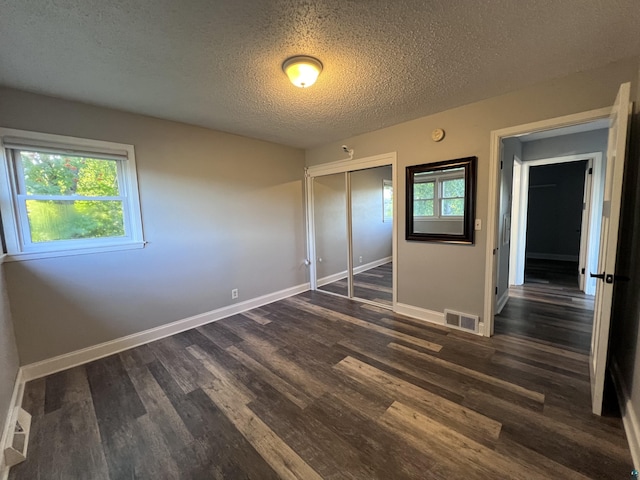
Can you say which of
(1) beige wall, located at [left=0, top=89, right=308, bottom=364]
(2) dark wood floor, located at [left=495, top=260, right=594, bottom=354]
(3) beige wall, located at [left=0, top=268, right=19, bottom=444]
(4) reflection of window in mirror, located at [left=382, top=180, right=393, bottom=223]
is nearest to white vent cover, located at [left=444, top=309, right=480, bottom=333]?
(2) dark wood floor, located at [left=495, top=260, right=594, bottom=354]

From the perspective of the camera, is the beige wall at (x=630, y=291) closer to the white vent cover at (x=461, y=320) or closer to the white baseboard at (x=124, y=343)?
the white vent cover at (x=461, y=320)

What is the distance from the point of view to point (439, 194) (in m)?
2.95

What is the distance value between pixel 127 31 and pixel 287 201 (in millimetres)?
2797

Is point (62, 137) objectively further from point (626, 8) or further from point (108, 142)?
point (626, 8)

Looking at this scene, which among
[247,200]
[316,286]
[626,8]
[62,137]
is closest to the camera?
[626,8]

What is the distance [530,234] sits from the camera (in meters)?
6.79

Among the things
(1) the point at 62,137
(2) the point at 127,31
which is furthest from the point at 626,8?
(1) the point at 62,137

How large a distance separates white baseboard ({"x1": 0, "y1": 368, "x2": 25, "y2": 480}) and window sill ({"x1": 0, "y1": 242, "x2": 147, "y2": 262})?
925mm

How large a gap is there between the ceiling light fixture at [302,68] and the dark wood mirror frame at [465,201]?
1698mm

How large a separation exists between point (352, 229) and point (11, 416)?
393 centimetres

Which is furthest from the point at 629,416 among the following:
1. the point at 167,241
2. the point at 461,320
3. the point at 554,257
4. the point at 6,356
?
the point at 554,257

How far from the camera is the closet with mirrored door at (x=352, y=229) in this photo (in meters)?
4.05

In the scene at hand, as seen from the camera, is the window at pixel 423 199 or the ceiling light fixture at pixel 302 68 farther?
the window at pixel 423 199

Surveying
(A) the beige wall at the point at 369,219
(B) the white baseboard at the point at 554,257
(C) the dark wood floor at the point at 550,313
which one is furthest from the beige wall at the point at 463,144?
(B) the white baseboard at the point at 554,257
